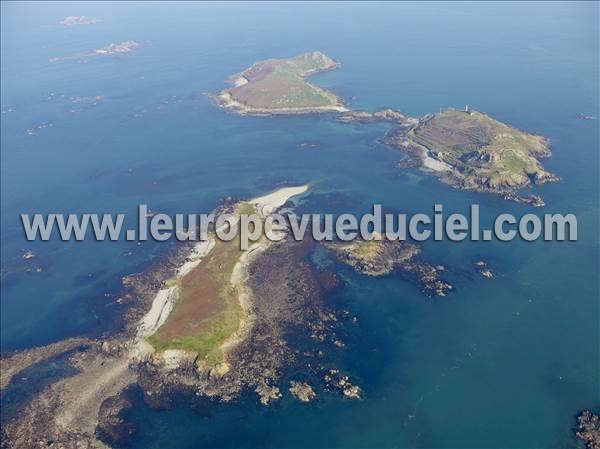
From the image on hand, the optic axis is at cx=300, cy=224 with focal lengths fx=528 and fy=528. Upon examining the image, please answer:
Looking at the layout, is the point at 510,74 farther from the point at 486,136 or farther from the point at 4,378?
the point at 4,378

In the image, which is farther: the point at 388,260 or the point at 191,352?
the point at 388,260

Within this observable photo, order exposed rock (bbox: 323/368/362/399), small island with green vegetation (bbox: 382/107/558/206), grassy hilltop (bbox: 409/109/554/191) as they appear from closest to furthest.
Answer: exposed rock (bbox: 323/368/362/399)
small island with green vegetation (bbox: 382/107/558/206)
grassy hilltop (bbox: 409/109/554/191)

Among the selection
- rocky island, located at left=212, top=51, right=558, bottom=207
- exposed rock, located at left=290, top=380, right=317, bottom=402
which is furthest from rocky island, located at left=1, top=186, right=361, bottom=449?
rocky island, located at left=212, top=51, right=558, bottom=207

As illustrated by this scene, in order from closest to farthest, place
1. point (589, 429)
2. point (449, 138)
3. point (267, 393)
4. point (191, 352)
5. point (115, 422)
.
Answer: point (589, 429)
point (115, 422)
point (267, 393)
point (191, 352)
point (449, 138)

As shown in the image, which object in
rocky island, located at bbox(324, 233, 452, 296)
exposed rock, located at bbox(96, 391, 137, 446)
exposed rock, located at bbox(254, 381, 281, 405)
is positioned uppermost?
rocky island, located at bbox(324, 233, 452, 296)

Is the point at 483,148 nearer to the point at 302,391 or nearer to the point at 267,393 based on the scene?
the point at 302,391

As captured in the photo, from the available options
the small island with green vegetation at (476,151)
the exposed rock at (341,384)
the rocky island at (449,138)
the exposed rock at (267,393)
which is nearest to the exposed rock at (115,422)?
the exposed rock at (267,393)

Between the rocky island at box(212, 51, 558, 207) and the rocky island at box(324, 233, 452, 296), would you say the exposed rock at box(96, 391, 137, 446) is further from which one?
the rocky island at box(212, 51, 558, 207)

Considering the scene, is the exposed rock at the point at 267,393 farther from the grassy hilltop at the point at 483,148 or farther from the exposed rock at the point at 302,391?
the grassy hilltop at the point at 483,148

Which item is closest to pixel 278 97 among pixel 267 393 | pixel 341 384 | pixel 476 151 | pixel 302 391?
pixel 476 151

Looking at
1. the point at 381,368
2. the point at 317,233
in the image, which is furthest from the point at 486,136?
the point at 381,368
